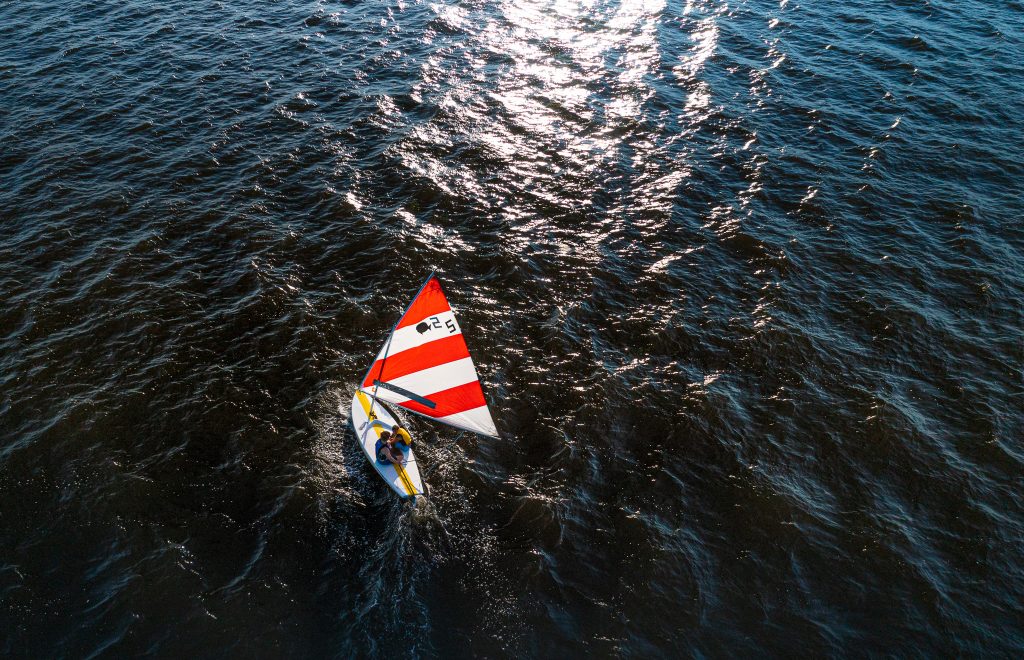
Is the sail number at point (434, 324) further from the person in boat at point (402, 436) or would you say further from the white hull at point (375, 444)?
the person in boat at point (402, 436)

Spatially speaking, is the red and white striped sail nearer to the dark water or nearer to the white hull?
the white hull

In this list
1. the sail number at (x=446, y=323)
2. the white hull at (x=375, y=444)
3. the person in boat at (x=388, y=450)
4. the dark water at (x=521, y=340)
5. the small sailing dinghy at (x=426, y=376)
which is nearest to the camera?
the dark water at (x=521, y=340)

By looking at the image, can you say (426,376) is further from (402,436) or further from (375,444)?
(375,444)

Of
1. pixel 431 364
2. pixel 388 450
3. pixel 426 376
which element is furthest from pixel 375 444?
pixel 431 364

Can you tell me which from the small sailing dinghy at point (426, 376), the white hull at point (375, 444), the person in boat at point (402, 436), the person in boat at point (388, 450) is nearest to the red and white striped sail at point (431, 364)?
the small sailing dinghy at point (426, 376)

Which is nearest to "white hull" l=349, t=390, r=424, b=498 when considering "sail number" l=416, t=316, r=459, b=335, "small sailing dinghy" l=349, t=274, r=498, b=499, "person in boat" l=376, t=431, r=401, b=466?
"small sailing dinghy" l=349, t=274, r=498, b=499
